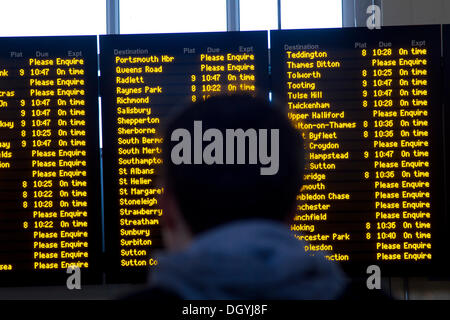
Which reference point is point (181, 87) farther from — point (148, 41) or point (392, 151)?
point (392, 151)

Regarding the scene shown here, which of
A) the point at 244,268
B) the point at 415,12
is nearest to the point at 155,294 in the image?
the point at 244,268

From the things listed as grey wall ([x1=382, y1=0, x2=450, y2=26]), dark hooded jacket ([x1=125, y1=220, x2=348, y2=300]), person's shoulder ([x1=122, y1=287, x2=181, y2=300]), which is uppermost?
grey wall ([x1=382, y1=0, x2=450, y2=26])

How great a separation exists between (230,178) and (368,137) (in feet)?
8.04

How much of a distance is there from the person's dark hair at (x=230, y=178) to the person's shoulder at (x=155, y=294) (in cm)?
10

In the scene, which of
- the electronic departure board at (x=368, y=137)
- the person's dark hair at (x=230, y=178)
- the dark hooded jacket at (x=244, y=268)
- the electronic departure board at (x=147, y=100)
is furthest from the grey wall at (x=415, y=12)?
the dark hooded jacket at (x=244, y=268)

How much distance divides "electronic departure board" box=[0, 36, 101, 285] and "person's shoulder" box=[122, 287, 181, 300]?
8.19 ft

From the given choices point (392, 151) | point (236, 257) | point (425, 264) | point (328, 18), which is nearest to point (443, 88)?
point (392, 151)

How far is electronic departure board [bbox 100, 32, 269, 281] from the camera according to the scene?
3.41 m

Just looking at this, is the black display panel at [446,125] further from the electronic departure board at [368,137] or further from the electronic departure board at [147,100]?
the electronic departure board at [147,100]

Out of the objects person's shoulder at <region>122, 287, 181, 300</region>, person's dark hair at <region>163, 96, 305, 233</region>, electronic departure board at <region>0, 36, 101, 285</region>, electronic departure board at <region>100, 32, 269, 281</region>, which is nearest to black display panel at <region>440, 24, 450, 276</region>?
electronic departure board at <region>100, 32, 269, 281</region>

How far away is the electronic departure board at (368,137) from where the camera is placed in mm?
3373

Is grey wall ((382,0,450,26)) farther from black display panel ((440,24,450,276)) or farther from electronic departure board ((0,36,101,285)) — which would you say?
electronic departure board ((0,36,101,285))

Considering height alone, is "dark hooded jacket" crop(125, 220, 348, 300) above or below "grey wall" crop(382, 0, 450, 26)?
below
